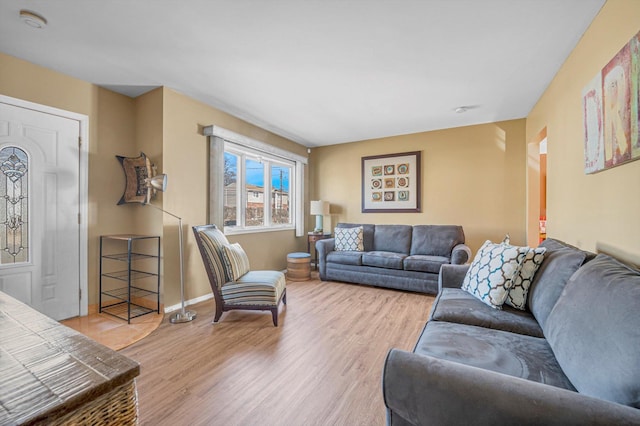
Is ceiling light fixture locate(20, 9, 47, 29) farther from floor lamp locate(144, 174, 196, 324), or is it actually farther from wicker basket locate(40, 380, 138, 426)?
wicker basket locate(40, 380, 138, 426)

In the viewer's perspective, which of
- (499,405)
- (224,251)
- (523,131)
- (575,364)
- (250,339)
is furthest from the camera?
(523,131)

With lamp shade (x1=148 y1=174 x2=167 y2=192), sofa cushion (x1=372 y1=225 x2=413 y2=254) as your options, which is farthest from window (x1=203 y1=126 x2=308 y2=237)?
sofa cushion (x1=372 y1=225 x2=413 y2=254)

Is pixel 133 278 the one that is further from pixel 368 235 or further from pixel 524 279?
pixel 524 279

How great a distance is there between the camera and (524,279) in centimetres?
178

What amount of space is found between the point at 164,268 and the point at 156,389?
4.98ft

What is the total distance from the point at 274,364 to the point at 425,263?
242 centimetres

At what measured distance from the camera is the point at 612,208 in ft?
5.55

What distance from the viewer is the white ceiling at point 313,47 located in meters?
1.83

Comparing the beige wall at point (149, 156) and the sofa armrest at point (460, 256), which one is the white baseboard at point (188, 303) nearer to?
the beige wall at point (149, 156)

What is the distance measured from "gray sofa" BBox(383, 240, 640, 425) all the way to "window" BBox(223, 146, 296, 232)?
315 centimetres

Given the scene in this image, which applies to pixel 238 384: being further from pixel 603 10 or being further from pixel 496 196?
pixel 496 196

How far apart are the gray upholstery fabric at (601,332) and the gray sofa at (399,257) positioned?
232cm

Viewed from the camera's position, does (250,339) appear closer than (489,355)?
No

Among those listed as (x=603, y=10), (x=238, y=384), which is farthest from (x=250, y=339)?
(x=603, y=10)
